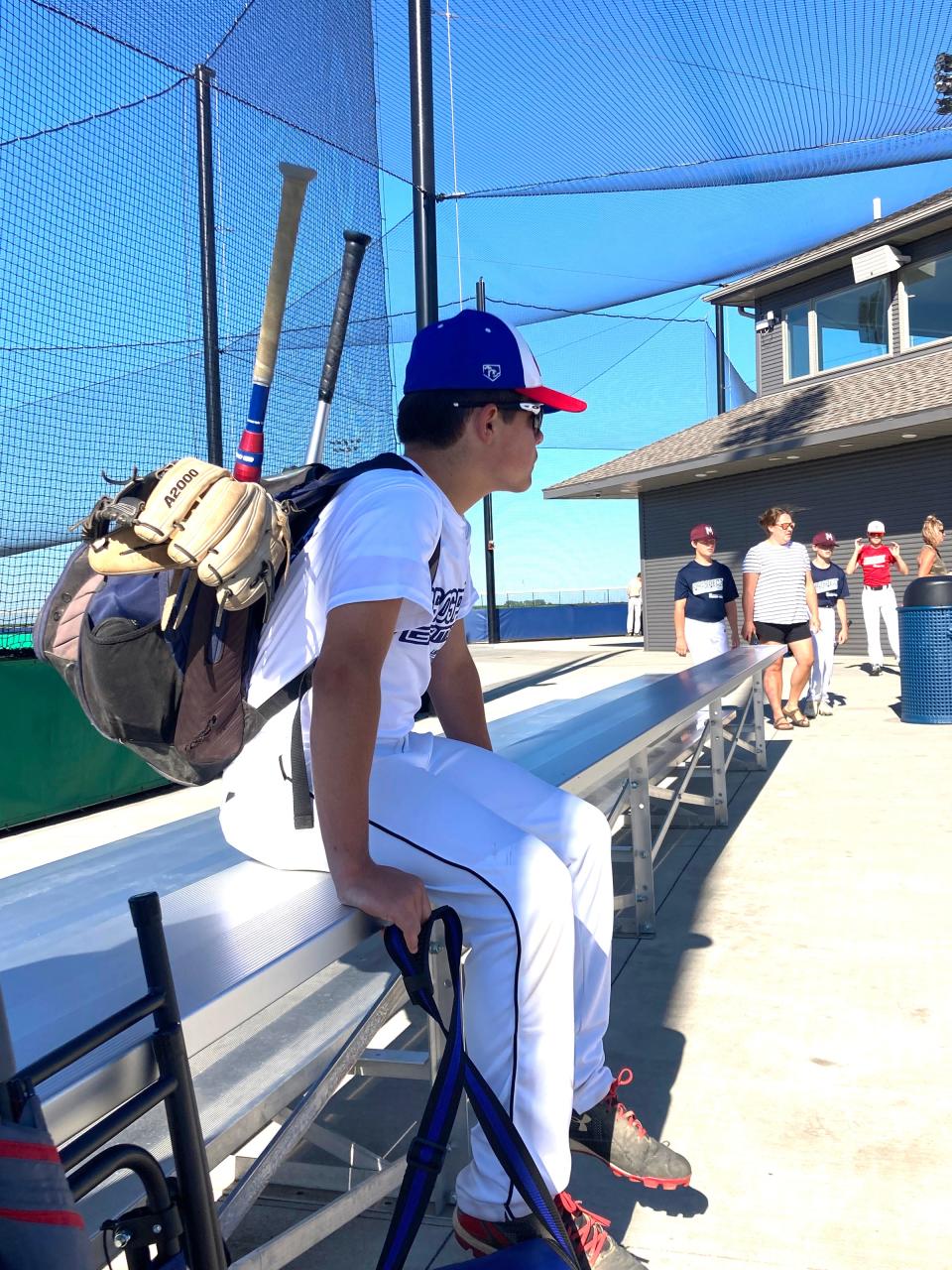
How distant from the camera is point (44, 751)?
6.19 m

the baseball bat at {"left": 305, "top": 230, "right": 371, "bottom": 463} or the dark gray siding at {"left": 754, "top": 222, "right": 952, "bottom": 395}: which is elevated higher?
the dark gray siding at {"left": 754, "top": 222, "right": 952, "bottom": 395}

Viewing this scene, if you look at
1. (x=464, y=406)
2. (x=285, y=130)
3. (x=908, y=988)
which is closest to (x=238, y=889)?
(x=464, y=406)

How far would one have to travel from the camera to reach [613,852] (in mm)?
4695

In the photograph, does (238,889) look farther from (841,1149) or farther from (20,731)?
(20,731)

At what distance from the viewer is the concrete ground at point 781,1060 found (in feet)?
6.68

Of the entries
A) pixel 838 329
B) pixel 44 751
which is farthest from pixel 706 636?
pixel 838 329

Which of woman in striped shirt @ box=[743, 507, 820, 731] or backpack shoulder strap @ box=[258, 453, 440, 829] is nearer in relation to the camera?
backpack shoulder strap @ box=[258, 453, 440, 829]

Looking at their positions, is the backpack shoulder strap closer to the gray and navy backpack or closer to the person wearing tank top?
the gray and navy backpack

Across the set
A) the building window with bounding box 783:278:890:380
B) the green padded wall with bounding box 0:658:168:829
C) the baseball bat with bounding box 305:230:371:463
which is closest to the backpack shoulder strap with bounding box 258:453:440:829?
the baseball bat with bounding box 305:230:371:463

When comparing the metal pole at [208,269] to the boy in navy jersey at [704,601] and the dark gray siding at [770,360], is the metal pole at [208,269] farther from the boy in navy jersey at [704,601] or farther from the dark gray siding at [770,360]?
the dark gray siding at [770,360]

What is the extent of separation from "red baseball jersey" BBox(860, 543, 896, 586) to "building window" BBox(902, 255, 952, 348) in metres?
5.56

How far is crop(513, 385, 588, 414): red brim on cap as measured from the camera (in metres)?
2.09

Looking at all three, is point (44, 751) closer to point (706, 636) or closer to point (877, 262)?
point (706, 636)

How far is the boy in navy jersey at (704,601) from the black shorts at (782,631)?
78 cm
